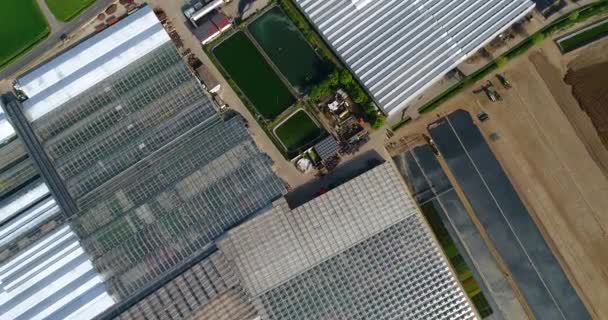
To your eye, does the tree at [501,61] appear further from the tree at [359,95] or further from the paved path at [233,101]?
the paved path at [233,101]

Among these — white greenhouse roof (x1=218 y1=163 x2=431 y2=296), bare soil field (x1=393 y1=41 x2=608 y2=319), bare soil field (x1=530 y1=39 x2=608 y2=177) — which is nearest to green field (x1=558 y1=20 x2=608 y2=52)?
bare soil field (x1=530 y1=39 x2=608 y2=177)

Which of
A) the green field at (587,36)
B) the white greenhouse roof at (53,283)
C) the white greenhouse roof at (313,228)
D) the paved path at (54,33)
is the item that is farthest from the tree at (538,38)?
the white greenhouse roof at (53,283)

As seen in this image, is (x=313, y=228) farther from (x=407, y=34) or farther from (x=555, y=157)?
(x=555, y=157)

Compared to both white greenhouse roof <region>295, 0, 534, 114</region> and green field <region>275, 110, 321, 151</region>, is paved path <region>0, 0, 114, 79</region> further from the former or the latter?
white greenhouse roof <region>295, 0, 534, 114</region>

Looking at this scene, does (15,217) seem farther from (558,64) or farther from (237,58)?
(558,64)

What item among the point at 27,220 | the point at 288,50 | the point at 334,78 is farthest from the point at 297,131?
the point at 27,220

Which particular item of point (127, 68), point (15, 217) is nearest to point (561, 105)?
point (127, 68)
